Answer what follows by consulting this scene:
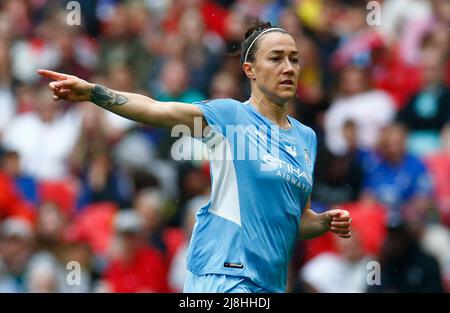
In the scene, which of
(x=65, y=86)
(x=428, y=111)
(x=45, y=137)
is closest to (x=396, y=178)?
(x=428, y=111)

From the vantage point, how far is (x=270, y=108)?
20.8ft

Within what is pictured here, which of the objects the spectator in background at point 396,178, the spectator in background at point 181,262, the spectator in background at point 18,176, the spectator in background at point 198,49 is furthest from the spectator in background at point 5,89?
the spectator in background at point 396,178

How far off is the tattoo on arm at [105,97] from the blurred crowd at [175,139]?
3.60 meters

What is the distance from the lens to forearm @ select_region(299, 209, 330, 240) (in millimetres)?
6578

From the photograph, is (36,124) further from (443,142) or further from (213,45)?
(443,142)

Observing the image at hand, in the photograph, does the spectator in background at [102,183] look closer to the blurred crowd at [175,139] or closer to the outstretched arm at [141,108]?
the blurred crowd at [175,139]

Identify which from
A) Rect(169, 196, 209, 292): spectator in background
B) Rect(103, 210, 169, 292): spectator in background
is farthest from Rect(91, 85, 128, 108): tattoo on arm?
Rect(103, 210, 169, 292): spectator in background

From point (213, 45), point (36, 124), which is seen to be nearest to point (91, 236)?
point (36, 124)

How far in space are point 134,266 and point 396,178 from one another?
7.69ft

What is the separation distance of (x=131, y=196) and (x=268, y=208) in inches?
160

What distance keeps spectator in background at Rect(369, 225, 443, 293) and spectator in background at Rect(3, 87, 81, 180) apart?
10.8 feet

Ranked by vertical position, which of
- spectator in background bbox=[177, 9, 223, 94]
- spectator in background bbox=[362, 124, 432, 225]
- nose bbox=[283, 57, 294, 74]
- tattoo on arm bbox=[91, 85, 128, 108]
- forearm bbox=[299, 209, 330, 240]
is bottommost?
forearm bbox=[299, 209, 330, 240]

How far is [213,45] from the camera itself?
11055mm

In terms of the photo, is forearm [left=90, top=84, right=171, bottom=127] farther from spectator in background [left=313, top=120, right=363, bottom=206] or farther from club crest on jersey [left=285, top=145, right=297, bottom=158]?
spectator in background [left=313, top=120, right=363, bottom=206]
